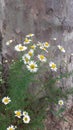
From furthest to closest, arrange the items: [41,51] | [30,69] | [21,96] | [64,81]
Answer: [64,81] < [41,51] < [21,96] < [30,69]

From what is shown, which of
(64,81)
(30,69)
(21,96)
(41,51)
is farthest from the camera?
(64,81)

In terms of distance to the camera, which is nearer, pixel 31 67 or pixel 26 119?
pixel 31 67

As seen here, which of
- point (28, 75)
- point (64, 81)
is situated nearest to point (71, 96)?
point (64, 81)

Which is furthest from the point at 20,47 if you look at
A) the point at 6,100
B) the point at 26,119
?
the point at 26,119

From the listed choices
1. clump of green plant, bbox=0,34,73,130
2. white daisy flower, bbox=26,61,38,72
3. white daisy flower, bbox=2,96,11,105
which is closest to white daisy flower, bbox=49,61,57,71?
clump of green plant, bbox=0,34,73,130

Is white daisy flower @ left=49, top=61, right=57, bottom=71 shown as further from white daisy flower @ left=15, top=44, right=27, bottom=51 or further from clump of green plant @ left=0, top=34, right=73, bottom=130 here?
white daisy flower @ left=15, top=44, right=27, bottom=51

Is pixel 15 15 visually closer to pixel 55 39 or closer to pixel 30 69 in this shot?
pixel 55 39

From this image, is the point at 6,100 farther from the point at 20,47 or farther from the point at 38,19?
the point at 38,19
